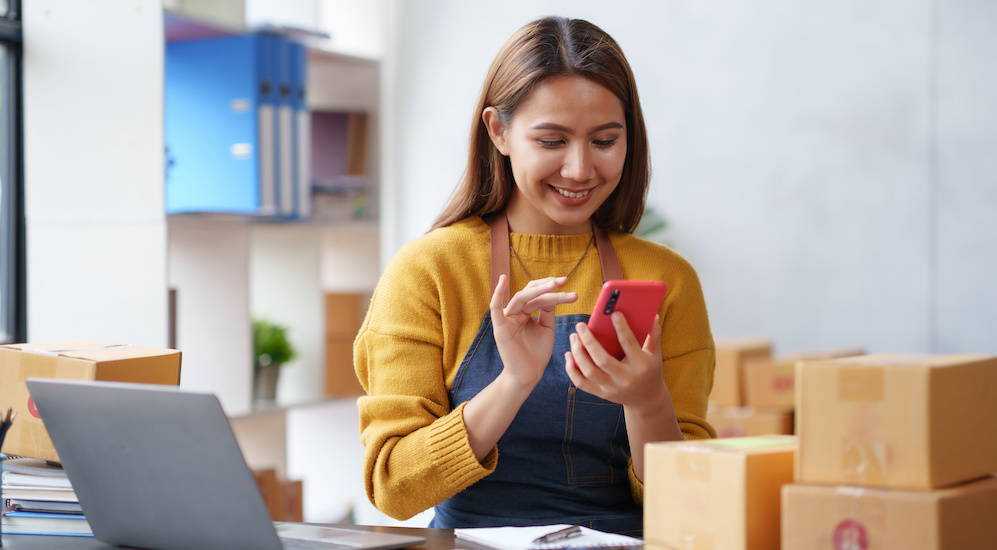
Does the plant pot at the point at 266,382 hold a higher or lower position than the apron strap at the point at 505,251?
lower

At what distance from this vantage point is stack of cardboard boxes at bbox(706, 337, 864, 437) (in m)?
2.79

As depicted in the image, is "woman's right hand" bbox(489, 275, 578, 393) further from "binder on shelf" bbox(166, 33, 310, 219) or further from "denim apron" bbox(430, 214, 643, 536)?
"binder on shelf" bbox(166, 33, 310, 219)

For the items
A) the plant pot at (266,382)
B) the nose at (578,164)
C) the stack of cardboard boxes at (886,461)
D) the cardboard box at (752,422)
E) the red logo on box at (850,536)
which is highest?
the nose at (578,164)

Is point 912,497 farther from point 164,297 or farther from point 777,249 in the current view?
point 777,249

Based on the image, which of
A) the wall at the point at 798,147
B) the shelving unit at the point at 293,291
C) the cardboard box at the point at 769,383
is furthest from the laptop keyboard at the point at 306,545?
the wall at the point at 798,147

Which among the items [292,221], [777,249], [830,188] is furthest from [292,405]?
[830,188]

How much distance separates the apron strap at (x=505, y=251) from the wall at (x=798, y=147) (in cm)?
175

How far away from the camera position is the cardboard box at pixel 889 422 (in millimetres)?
953

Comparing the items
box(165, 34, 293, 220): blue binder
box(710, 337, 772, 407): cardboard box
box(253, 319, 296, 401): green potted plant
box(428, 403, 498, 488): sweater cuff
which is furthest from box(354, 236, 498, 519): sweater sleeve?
box(710, 337, 772, 407): cardboard box

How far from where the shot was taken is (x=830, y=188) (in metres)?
3.14

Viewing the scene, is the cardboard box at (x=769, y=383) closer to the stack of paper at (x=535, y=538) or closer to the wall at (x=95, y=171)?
the wall at (x=95, y=171)

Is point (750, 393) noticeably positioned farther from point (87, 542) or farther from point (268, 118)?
point (87, 542)

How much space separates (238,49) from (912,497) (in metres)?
2.30

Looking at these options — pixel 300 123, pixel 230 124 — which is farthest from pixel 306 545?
pixel 300 123
